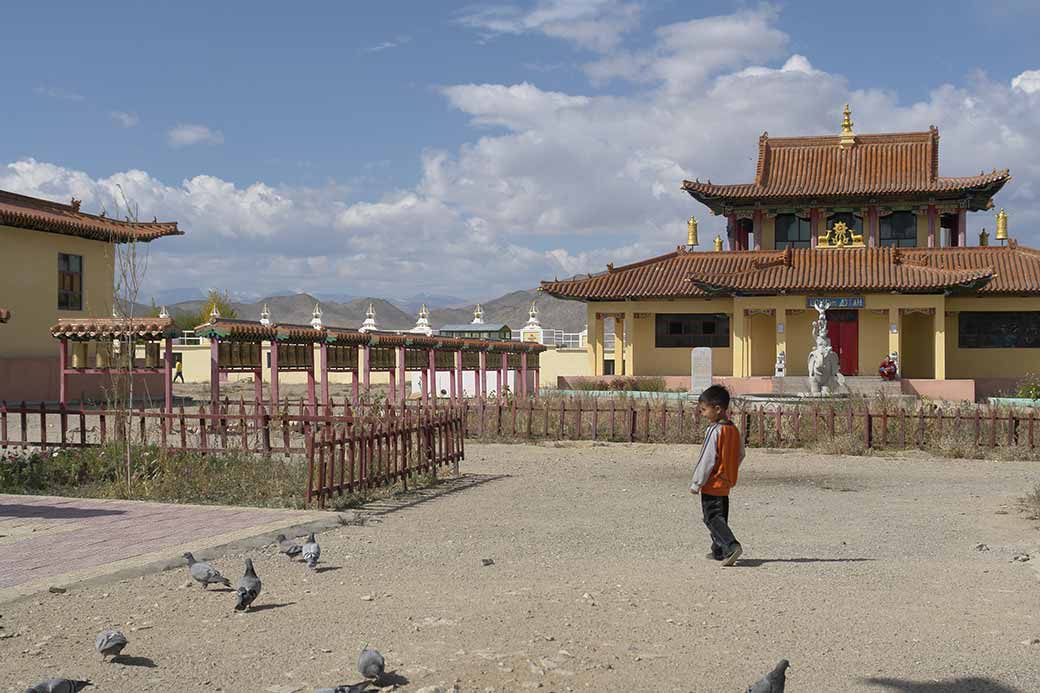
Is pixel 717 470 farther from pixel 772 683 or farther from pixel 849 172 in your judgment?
pixel 849 172

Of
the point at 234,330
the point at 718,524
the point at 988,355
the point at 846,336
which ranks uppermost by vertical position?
the point at 846,336

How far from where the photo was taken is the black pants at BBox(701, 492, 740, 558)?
8.82 m

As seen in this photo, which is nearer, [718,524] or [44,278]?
[718,524]

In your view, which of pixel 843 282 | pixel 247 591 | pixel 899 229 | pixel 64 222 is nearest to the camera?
pixel 247 591

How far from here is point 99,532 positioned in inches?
390

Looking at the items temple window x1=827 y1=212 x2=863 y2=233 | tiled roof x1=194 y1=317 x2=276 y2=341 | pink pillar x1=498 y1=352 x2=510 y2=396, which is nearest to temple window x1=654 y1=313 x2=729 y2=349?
temple window x1=827 y1=212 x2=863 y2=233

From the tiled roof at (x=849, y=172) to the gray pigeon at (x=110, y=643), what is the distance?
36204 millimetres

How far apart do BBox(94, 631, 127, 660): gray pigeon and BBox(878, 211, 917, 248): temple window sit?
37.8 m

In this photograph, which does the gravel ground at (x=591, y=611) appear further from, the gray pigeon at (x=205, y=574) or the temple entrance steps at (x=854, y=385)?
the temple entrance steps at (x=854, y=385)

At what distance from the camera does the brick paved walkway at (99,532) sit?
824 centimetres

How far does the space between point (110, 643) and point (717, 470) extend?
5008mm

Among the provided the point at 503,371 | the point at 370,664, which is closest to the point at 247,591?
the point at 370,664

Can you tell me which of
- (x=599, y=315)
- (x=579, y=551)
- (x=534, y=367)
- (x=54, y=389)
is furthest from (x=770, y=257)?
(x=579, y=551)

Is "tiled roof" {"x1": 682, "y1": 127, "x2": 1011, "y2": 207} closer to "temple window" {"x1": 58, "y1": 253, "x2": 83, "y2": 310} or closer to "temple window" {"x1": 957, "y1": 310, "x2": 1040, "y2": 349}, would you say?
"temple window" {"x1": 957, "y1": 310, "x2": 1040, "y2": 349}
